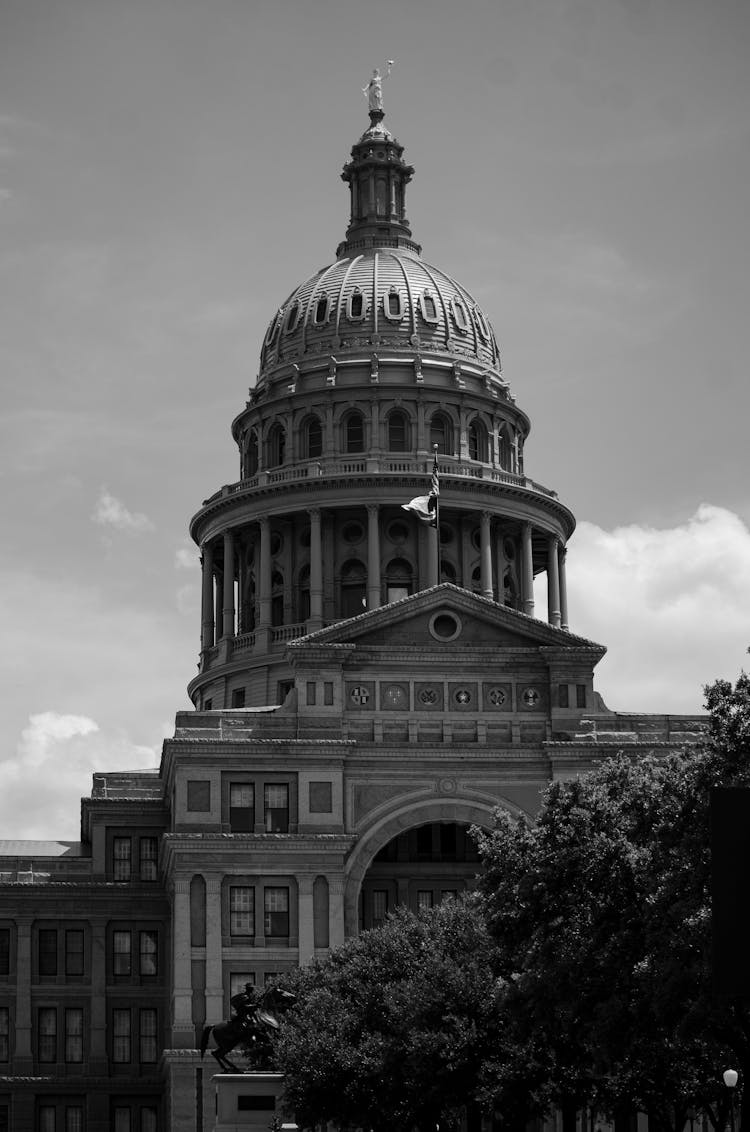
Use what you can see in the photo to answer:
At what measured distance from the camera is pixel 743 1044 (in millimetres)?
55031

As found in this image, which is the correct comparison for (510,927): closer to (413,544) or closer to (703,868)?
(703,868)

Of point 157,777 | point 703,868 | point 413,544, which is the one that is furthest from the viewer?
point 413,544

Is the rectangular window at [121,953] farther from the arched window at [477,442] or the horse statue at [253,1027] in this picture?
the arched window at [477,442]

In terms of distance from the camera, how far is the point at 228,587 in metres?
134

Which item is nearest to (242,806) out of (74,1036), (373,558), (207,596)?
(74,1036)

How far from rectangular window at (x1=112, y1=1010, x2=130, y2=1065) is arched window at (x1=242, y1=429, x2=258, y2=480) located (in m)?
43.4

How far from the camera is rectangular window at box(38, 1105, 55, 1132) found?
10819 cm

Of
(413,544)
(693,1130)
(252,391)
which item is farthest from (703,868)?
(252,391)

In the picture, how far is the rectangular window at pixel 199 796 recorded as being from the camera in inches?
3824

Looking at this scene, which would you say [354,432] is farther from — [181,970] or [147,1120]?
[181,970]

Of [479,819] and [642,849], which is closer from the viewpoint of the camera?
[642,849]

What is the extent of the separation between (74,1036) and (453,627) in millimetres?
30924

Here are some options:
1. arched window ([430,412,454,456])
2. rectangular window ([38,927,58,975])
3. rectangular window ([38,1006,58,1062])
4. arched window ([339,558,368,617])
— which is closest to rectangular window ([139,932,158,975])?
rectangular window ([38,927,58,975])

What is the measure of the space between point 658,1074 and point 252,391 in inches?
3388
